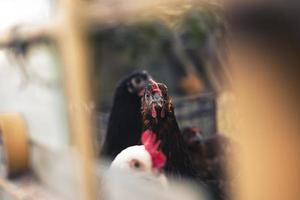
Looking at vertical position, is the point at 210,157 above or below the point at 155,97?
below

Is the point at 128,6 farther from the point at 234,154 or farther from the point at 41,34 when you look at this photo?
the point at 41,34

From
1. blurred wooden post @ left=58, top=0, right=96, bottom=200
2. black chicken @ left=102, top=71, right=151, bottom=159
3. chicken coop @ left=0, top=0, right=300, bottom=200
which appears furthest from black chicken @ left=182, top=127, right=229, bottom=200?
blurred wooden post @ left=58, top=0, right=96, bottom=200

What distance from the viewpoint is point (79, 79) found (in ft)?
3.05

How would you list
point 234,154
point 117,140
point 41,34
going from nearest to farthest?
point 234,154 → point 117,140 → point 41,34

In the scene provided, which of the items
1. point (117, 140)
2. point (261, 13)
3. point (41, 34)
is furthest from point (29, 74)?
point (261, 13)

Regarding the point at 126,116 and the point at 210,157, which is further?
the point at 126,116

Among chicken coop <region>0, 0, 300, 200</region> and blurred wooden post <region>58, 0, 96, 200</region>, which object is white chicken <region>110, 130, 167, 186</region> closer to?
chicken coop <region>0, 0, 300, 200</region>

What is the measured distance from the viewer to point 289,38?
0.49 metres

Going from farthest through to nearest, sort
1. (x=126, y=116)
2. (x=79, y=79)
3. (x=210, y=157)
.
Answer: (x=79, y=79), (x=126, y=116), (x=210, y=157)

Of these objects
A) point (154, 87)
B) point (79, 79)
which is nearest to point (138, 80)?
point (154, 87)

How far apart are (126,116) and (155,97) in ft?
0.40

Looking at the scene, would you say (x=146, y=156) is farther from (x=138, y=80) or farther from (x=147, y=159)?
(x=138, y=80)

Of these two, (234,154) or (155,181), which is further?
(155,181)

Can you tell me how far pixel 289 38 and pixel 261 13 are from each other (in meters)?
0.05
